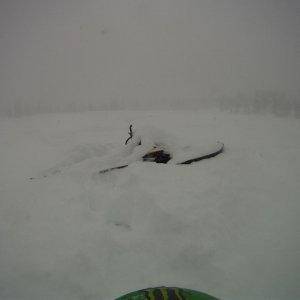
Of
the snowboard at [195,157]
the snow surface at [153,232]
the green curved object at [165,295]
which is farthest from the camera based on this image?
the snowboard at [195,157]

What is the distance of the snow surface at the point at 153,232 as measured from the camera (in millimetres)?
3236

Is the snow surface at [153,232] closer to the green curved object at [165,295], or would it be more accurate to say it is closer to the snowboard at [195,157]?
the snowboard at [195,157]

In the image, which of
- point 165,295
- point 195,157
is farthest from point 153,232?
point 195,157

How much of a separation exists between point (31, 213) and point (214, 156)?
497cm

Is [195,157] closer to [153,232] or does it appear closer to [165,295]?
[153,232]

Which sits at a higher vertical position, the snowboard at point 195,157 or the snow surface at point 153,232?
the snowboard at point 195,157

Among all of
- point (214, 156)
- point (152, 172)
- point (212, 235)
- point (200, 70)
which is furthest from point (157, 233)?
point (200, 70)

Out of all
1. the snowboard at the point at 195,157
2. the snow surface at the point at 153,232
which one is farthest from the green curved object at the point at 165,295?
the snowboard at the point at 195,157

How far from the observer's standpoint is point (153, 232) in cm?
409

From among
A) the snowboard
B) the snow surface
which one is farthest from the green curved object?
the snowboard

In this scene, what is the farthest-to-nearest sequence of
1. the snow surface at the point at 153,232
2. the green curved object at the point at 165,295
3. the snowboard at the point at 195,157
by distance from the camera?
the snowboard at the point at 195,157, the snow surface at the point at 153,232, the green curved object at the point at 165,295

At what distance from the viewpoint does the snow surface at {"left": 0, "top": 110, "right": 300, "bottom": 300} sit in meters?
3.24

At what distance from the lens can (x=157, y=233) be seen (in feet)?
13.3

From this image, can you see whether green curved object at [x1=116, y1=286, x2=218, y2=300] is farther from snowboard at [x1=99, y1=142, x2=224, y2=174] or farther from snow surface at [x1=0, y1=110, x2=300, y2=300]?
snowboard at [x1=99, y1=142, x2=224, y2=174]
